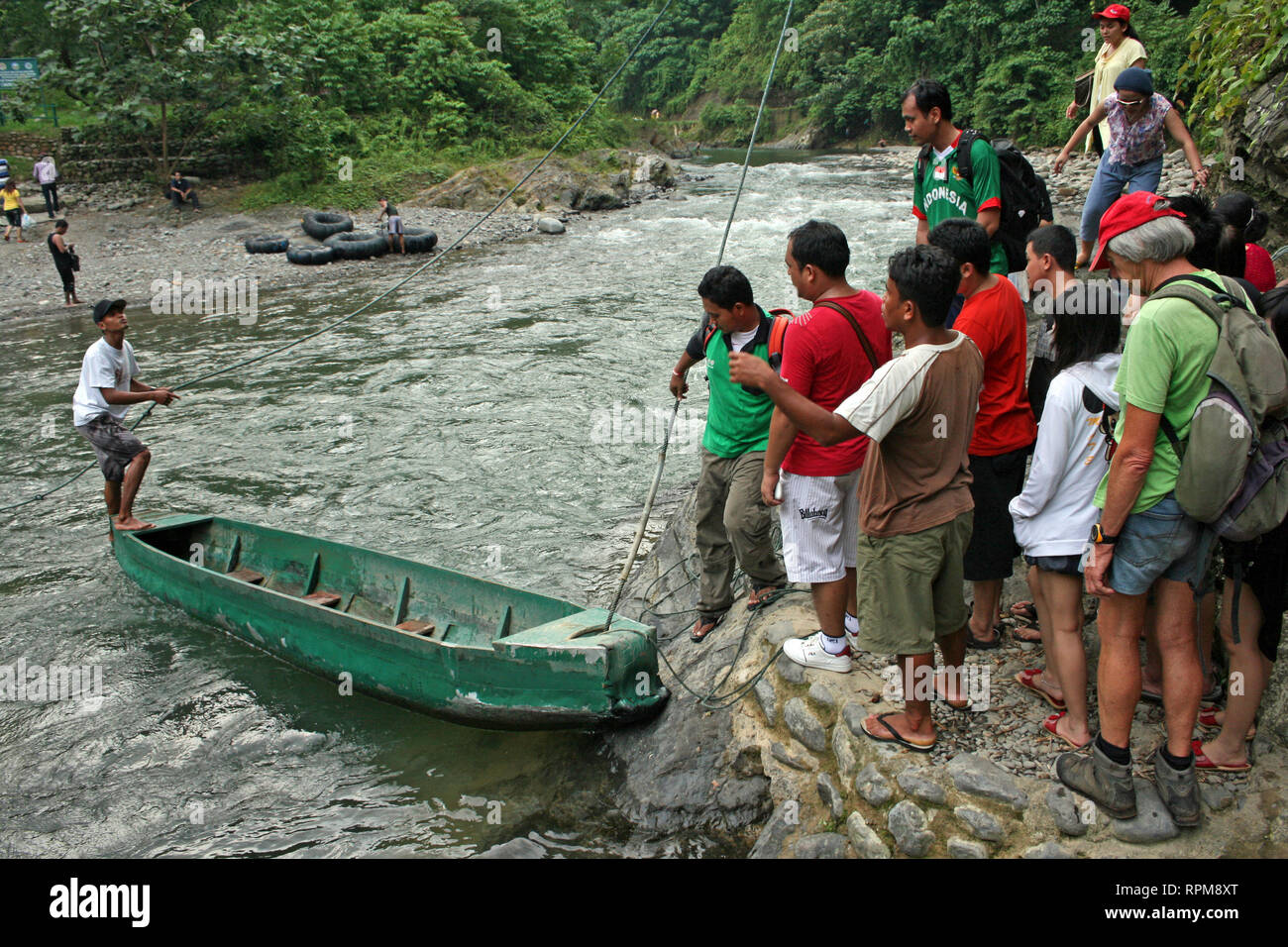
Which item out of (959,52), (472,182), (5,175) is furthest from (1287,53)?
(959,52)

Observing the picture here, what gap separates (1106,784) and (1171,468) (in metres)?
1.17

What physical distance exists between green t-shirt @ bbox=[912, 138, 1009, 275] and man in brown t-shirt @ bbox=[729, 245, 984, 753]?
1640 mm

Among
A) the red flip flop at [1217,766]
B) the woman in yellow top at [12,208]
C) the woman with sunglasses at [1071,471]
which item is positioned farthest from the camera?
the woman in yellow top at [12,208]

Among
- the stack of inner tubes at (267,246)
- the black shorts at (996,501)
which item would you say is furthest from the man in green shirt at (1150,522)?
the stack of inner tubes at (267,246)

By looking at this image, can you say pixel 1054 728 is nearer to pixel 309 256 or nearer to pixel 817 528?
pixel 817 528

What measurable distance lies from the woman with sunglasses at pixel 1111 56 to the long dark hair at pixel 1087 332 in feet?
11.3

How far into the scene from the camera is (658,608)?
6789 millimetres

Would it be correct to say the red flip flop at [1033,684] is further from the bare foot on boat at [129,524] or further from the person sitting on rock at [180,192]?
the person sitting on rock at [180,192]

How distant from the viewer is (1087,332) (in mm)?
3580

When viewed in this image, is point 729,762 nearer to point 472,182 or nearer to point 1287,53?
point 1287,53

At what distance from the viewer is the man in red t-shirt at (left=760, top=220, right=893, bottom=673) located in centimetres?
407

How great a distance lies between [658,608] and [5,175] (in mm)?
23154

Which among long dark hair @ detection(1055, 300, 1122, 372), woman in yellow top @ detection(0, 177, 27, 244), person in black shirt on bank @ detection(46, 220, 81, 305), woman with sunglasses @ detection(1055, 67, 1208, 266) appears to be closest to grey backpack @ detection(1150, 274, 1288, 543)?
long dark hair @ detection(1055, 300, 1122, 372)

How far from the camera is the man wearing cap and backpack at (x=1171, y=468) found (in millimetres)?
2959
